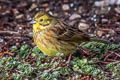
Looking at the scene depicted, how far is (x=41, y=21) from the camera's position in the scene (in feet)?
15.9

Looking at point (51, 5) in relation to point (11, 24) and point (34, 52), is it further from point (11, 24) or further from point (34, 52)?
point (34, 52)

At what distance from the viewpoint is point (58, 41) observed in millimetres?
4859

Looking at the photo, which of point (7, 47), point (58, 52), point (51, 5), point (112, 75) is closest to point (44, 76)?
point (58, 52)

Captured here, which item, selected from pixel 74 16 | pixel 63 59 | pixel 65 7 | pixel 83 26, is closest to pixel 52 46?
pixel 63 59

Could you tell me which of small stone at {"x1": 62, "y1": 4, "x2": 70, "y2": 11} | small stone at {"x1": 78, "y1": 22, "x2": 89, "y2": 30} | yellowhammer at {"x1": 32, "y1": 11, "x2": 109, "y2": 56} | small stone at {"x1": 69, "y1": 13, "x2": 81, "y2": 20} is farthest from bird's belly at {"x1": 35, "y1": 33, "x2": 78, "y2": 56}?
small stone at {"x1": 62, "y1": 4, "x2": 70, "y2": 11}

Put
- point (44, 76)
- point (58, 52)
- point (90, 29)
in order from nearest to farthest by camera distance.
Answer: point (44, 76) < point (58, 52) < point (90, 29)

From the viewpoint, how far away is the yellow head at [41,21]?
4816 mm

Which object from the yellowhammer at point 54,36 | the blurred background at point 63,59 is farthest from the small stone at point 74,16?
the yellowhammer at point 54,36

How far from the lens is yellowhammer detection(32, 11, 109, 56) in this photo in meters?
4.78

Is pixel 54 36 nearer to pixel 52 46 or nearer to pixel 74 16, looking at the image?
pixel 52 46

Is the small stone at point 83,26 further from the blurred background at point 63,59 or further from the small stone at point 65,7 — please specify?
the small stone at point 65,7

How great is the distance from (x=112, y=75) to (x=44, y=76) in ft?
2.70

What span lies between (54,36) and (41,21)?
267 mm

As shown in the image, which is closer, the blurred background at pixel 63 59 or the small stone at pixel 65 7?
the blurred background at pixel 63 59
